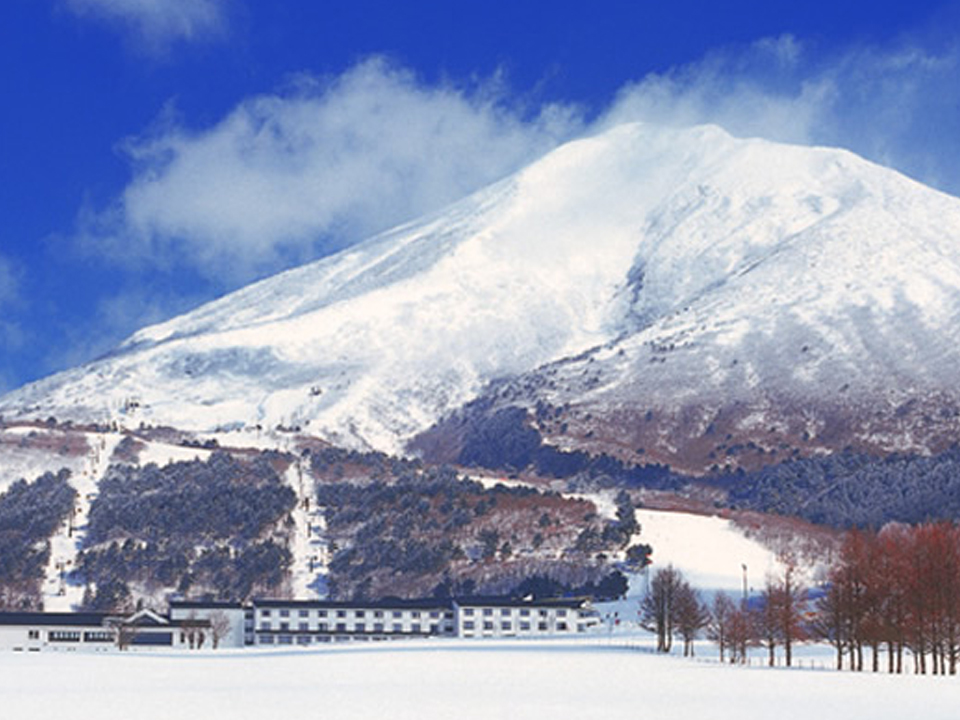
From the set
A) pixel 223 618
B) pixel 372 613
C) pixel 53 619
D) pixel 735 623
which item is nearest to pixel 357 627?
pixel 372 613

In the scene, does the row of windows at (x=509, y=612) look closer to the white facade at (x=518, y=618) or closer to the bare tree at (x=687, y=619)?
the white facade at (x=518, y=618)

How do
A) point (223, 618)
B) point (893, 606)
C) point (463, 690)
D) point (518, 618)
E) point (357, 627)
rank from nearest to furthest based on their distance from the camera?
point (463, 690)
point (893, 606)
point (223, 618)
point (518, 618)
point (357, 627)

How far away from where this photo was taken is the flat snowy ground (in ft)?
213

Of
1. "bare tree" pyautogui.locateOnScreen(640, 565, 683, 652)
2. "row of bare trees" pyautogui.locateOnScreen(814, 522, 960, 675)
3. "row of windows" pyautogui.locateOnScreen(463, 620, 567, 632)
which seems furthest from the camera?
"row of windows" pyautogui.locateOnScreen(463, 620, 567, 632)

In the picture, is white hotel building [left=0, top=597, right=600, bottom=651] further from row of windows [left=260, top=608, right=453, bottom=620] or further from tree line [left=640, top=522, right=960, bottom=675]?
tree line [left=640, top=522, right=960, bottom=675]

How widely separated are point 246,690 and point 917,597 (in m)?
45.9

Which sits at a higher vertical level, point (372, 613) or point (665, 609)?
point (665, 609)

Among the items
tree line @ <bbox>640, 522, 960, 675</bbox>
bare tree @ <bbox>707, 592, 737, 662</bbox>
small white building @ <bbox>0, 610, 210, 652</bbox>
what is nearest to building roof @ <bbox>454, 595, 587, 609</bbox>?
bare tree @ <bbox>707, 592, 737, 662</bbox>

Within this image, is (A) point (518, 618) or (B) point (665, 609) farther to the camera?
(A) point (518, 618)

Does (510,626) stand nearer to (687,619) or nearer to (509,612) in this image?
(509,612)

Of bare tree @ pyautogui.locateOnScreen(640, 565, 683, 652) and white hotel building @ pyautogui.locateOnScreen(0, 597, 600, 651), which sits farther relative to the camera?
white hotel building @ pyautogui.locateOnScreen(0, 597, 600, 651)

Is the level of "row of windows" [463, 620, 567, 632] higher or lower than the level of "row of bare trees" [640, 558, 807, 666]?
lower

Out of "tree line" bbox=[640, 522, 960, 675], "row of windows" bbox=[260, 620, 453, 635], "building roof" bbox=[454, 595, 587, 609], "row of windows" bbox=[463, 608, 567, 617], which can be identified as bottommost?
"row of windows" bbox=[260, 620, 453, 635]

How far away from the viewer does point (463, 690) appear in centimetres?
7894
